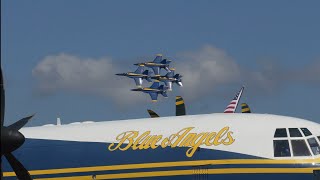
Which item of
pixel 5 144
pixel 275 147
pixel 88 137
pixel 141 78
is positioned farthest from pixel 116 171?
pixel 141 78

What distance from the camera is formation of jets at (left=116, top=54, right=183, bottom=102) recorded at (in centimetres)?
9988

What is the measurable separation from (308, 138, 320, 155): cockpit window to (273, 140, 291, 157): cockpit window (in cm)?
86

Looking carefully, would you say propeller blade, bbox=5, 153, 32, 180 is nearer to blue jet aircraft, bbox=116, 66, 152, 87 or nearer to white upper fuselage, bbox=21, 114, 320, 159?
white upper fuselage, bbox=21, 114, 320, 159

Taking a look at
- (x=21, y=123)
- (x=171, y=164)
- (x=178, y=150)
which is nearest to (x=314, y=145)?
(x=178, y=150)

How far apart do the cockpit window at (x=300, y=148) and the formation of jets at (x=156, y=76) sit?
73.1m

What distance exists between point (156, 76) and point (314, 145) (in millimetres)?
74986

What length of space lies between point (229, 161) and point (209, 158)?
77 cm

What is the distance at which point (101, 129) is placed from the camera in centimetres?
2742

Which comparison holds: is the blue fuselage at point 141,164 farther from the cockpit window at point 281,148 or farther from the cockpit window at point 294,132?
the cockpit window at point 294,132

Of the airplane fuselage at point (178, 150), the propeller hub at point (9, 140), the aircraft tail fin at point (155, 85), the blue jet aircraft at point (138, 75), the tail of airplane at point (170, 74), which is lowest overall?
the aircraft tail fin at point (155, 85)

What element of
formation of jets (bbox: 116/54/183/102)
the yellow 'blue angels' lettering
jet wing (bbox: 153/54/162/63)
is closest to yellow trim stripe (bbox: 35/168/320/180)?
the yellow 'blue angels' lettering

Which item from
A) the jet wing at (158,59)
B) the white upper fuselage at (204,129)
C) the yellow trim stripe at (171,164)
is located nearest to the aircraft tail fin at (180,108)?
the white upper fuselage at (204,129)

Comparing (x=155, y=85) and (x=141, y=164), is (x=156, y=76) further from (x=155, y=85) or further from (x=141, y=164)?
(x=141, y=164)

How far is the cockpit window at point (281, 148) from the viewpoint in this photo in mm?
24266
